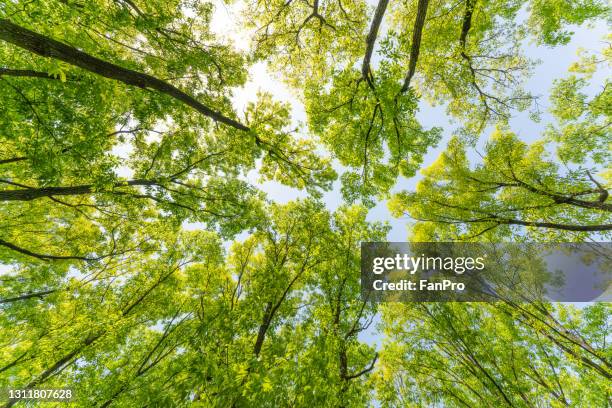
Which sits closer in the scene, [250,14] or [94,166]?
[94,166]

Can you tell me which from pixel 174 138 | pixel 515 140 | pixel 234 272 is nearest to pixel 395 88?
pixel 515 140

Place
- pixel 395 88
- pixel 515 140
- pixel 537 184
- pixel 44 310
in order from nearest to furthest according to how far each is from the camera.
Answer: pixel 395 88
pixel 537 184
pixel 515 140
pixel 44 310

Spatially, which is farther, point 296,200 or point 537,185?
point 296,200

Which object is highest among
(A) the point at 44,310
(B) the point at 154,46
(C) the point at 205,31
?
(C) the point at 205,31

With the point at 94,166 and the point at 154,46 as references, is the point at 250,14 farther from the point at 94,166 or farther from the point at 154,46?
the point at 94,166

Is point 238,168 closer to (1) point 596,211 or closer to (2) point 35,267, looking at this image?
(2) point 35,267

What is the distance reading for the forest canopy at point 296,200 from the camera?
201 inches

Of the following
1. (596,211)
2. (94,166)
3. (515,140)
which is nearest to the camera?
(94,166)

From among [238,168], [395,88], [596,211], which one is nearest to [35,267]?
[238,168]

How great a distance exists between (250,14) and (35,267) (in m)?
13.4

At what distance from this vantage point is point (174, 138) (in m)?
7.26

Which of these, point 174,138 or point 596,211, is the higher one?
point 174,138

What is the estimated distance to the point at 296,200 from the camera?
8883 millimetres

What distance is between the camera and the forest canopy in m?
5.12
